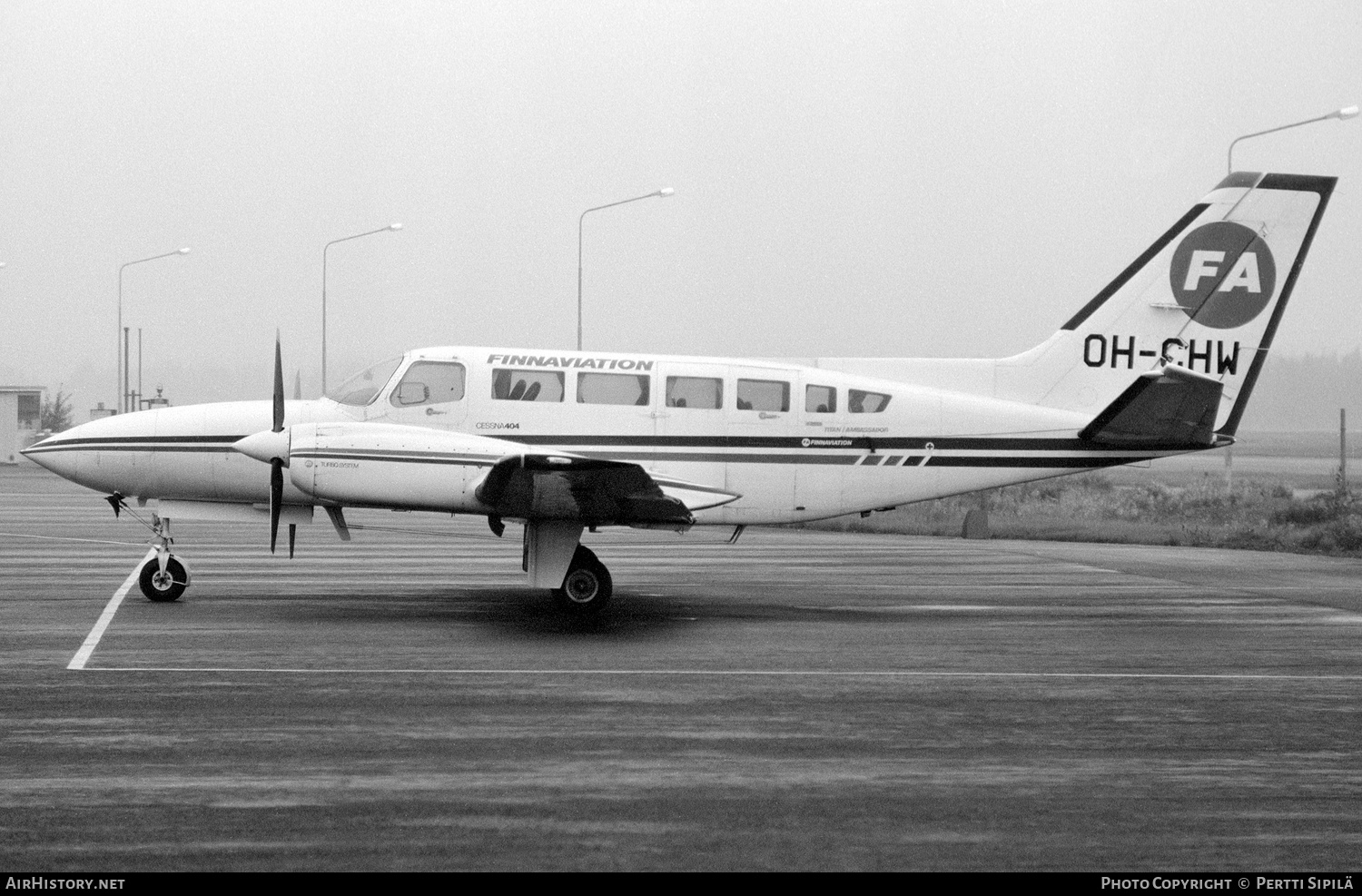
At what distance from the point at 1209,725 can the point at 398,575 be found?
38.7 ft

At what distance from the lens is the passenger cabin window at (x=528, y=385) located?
1522 cm

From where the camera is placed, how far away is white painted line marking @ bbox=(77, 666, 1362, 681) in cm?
1120

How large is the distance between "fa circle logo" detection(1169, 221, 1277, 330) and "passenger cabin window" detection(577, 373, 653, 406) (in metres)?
6.74

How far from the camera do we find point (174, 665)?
11.4 m

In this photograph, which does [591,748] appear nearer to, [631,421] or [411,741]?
[411,741]

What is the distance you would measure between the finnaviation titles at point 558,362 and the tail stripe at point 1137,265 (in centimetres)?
549

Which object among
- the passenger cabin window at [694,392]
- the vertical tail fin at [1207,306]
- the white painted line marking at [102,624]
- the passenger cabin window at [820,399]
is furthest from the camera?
the vertical tail fin at [1207,306]

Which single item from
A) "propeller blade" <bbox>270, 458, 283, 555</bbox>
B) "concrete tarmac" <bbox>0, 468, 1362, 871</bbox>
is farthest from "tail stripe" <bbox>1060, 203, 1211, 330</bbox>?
"propeller blade" <bbox>270, 458, 283, 555</bbox>

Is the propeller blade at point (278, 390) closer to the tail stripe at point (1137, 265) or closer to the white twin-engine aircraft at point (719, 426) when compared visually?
the white twin-engine aircraft at point (719, 426)

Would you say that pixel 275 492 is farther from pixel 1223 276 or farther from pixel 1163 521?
pixel 1163 521

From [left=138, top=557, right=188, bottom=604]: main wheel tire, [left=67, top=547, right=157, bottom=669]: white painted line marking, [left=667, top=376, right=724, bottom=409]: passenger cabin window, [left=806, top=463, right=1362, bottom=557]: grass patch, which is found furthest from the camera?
[left=806, top=463, right=1362, bottom=557]: grass patch

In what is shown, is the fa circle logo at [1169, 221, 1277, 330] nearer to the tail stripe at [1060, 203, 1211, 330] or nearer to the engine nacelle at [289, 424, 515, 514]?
the tail stripe at [1060, 203, 1211, 330]

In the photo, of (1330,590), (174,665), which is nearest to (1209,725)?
(174,665)

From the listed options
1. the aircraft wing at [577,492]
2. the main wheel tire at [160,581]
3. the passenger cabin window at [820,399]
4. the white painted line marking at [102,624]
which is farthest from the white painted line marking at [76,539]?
the passenger cabin window at [820,399]
